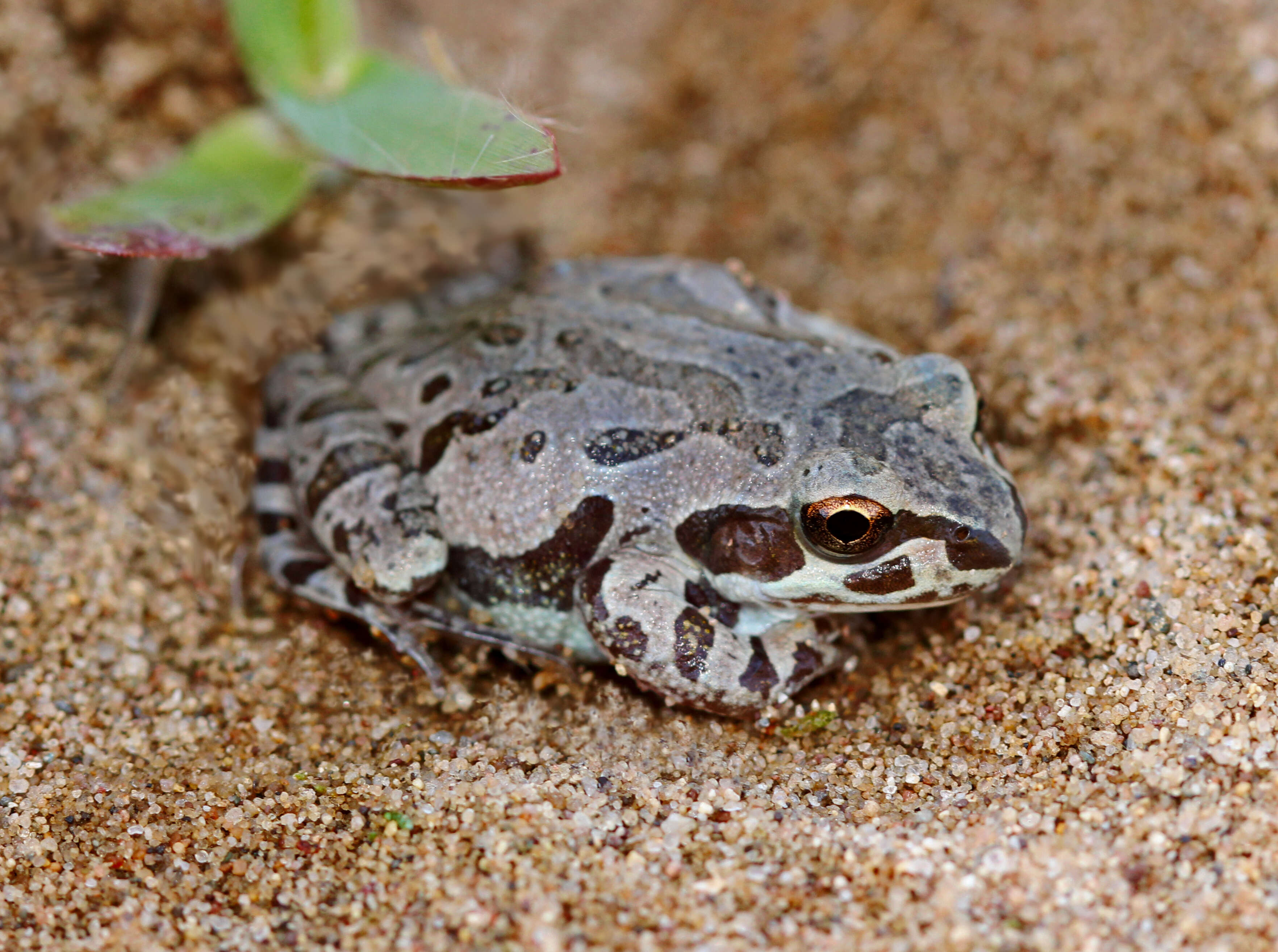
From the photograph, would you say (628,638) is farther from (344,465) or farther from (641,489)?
(344,465)

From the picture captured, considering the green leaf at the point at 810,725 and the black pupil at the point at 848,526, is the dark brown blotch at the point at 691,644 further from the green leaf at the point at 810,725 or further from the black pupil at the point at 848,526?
the black pupil at the point at 848,526

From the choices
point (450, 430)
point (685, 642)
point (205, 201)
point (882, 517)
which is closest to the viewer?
point (882, 517)

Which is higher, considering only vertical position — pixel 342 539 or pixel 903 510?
pixel 903 510

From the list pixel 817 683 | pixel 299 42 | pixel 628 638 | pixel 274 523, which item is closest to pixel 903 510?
pixel 817 683

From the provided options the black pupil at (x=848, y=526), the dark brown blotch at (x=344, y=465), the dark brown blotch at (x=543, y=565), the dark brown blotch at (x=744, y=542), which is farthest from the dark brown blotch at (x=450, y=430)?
the black pupil at (x=848, y=526)

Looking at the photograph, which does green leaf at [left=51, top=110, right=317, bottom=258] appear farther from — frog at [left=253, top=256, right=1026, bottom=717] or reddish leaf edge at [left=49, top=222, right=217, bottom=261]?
frog at [left=253, top=256, right=1026, bottom=717]

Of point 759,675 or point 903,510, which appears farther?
point 759,675
